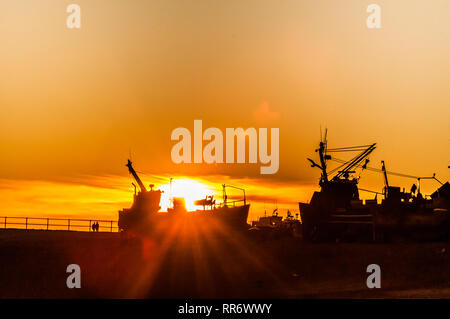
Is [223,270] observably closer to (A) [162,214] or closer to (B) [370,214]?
(B) [370,214]

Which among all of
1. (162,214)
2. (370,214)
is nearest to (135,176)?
(162,214)

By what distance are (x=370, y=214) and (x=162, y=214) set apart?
46.6m

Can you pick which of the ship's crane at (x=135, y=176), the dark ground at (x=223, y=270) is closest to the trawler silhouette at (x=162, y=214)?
the ship's crane at (x=135, y=176)

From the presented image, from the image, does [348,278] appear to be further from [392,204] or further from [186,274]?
[392,204]

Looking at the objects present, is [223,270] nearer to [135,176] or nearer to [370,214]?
[370,214]

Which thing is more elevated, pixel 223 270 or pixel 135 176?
pixel 135 176

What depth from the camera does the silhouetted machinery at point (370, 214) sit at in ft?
195

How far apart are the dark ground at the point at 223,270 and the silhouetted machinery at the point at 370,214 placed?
4696mm

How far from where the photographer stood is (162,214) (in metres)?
101

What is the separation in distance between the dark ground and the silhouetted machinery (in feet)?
15.4

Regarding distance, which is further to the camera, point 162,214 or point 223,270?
point 162,214

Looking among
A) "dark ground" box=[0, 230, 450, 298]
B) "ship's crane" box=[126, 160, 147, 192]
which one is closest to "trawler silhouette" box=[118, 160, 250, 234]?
"ship's crane" box=[126, 160, 147, 192]
